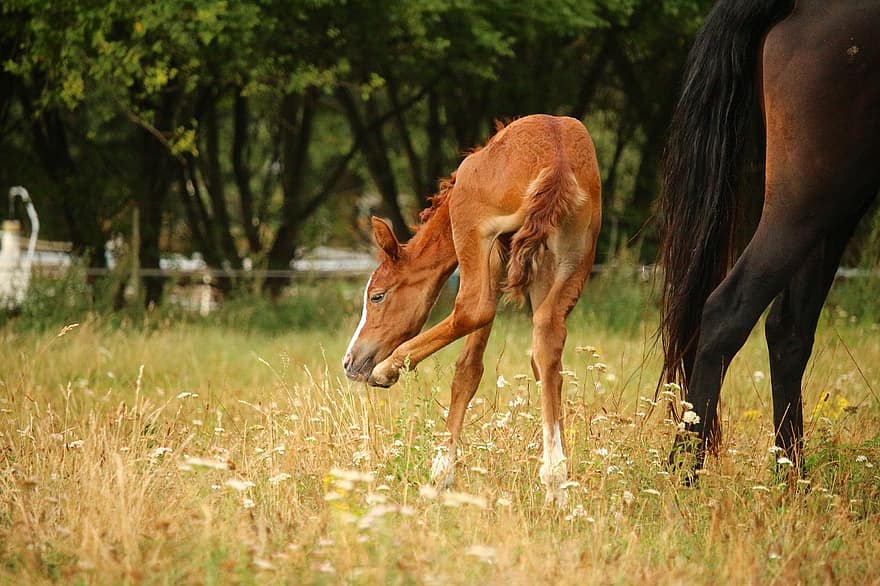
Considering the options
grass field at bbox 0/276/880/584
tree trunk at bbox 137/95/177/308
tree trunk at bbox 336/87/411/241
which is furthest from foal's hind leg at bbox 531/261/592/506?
tree trunk at bbox 336/87/411/241

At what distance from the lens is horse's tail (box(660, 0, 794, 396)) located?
16.9 feet

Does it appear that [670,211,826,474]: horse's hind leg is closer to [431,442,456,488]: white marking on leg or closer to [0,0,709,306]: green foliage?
[431,442,456,488]: white marking on leg

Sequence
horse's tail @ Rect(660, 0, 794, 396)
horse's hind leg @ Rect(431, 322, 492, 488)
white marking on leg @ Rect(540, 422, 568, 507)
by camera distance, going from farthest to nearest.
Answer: horse's tail @ Rect(660, 0, 794, 396) < horse's hind leg @ Rect(431, 322, 492, 488) < white marking on leg @ Rect(540, 422, 568, 507)

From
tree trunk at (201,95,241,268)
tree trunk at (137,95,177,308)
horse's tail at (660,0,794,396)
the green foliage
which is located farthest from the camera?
tree trunk at (201,95,241,268)

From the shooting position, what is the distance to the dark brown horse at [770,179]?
15.3ft

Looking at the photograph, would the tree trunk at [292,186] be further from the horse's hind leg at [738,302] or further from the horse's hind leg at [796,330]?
the horse's hind leg at [738,302]

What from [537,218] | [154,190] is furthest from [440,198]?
[154,190]

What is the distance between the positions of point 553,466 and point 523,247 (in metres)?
0.89

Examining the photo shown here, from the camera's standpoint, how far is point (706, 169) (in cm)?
529

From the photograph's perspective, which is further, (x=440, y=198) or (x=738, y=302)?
(x=440, y=198)

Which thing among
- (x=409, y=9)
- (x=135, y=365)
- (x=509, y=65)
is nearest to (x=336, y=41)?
(x=409, y=9)

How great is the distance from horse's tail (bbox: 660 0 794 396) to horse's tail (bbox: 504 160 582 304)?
0.83 metres

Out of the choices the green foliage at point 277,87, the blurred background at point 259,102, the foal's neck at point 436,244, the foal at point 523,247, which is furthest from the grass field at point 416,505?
the green foliage at point 277,87

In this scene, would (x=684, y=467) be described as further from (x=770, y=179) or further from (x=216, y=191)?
(x=216, y=191)
